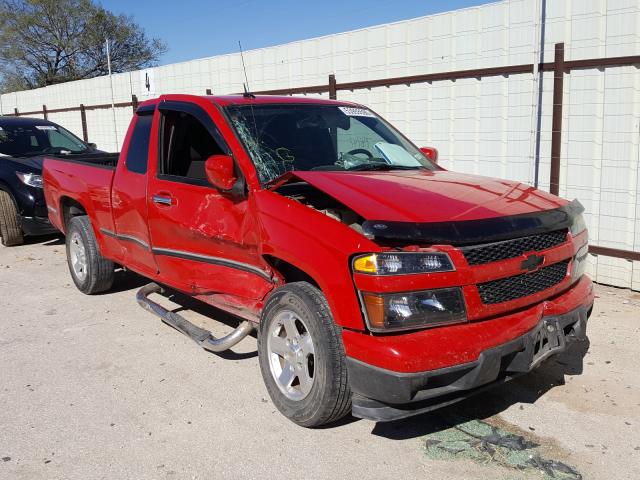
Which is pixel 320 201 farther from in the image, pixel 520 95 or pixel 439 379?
pixel 520 95

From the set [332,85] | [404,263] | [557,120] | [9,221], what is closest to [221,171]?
[404,263]

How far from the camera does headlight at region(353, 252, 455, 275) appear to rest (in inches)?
114

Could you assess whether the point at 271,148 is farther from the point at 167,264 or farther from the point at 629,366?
the point at 629,366

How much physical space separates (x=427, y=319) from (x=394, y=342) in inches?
7.8

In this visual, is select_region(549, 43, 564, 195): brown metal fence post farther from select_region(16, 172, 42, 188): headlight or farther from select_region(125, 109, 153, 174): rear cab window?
select_region(16, 172, 42, 188): headlight

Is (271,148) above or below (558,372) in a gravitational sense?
above

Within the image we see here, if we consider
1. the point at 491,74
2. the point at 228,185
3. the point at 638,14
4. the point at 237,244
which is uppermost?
the point at 638,14

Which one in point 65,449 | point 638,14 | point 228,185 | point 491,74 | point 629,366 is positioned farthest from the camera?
point 491,74

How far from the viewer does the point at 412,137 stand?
8.03m

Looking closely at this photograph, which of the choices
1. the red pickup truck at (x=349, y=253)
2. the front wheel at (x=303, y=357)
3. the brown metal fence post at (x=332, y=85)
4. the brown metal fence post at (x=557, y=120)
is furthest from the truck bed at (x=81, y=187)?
the brown metal fence post at (x=557, y=120)

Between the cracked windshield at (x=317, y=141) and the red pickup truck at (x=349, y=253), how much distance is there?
1 cm

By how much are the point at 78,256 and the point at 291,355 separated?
12.3 feet

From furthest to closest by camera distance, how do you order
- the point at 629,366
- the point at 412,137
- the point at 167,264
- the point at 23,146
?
1. the point at 23,146
2. the point at 412,137
3. the point at 167,264
4. the point at 629,366

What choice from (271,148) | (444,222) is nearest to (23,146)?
(271,148)
